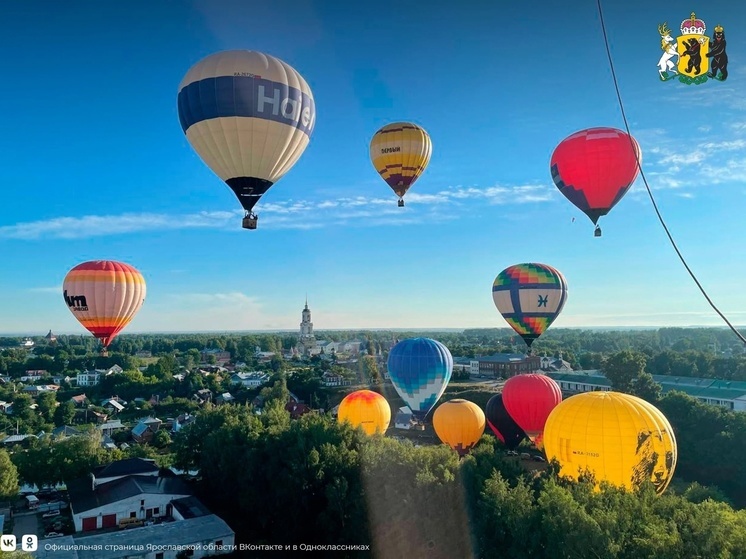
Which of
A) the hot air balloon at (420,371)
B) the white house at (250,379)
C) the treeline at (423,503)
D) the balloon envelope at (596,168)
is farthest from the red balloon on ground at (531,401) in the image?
the white house at (250,379)

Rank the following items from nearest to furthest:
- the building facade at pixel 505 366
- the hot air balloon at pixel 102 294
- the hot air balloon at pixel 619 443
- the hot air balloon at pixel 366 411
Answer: the hot air balloon at pixel 619 443, the hot air balloon at pixel 102 294, the hot air balloon at pixel 366 411, the building facade at pixel 505 366

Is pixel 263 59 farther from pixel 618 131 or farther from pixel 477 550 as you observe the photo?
pixel 477 550

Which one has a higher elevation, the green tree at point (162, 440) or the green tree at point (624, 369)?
the green tree at point (624, 369)

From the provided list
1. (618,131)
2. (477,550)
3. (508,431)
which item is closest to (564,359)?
(508,431)

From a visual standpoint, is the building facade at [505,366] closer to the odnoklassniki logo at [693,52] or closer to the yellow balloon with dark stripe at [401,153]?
the yellow balloon with dark stripe at [401,153]

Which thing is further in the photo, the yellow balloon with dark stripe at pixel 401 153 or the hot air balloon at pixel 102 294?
the yellow balloon with dark stripe at pixel 401 153

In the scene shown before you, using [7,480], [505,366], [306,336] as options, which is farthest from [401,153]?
[306,336]
